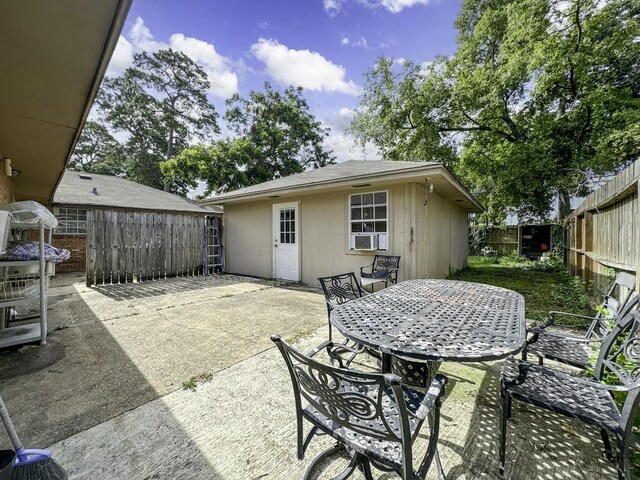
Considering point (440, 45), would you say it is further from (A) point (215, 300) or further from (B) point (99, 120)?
(B) point (99, 120)

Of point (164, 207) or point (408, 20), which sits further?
point (164, 207)

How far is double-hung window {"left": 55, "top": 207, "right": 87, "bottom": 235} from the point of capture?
10.3 m

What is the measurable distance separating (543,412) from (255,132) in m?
21.4

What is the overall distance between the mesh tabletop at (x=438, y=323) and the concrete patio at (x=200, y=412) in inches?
30.5

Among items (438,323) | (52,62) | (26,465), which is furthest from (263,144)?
(26,465)

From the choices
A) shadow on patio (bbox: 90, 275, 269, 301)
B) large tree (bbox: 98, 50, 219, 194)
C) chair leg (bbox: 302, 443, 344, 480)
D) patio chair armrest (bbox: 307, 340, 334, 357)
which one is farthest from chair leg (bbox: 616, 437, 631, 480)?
large tree (bbox: 98, 50, 219, 194)

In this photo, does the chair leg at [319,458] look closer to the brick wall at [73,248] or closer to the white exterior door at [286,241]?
the white exterior door at [286,241]

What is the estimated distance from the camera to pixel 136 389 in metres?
2.45

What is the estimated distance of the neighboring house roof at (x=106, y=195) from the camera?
866cm

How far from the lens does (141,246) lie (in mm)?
8039

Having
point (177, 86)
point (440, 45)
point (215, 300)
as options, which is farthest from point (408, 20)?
point (177, 86)

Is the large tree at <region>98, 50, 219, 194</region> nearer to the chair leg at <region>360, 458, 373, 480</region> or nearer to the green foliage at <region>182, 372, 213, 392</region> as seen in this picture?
the green foliage at <region>182, 372, 213, 392</region>

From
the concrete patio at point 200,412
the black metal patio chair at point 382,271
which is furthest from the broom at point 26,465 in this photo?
the black metal patio chair at point 382,271

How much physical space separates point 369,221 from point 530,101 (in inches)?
386
